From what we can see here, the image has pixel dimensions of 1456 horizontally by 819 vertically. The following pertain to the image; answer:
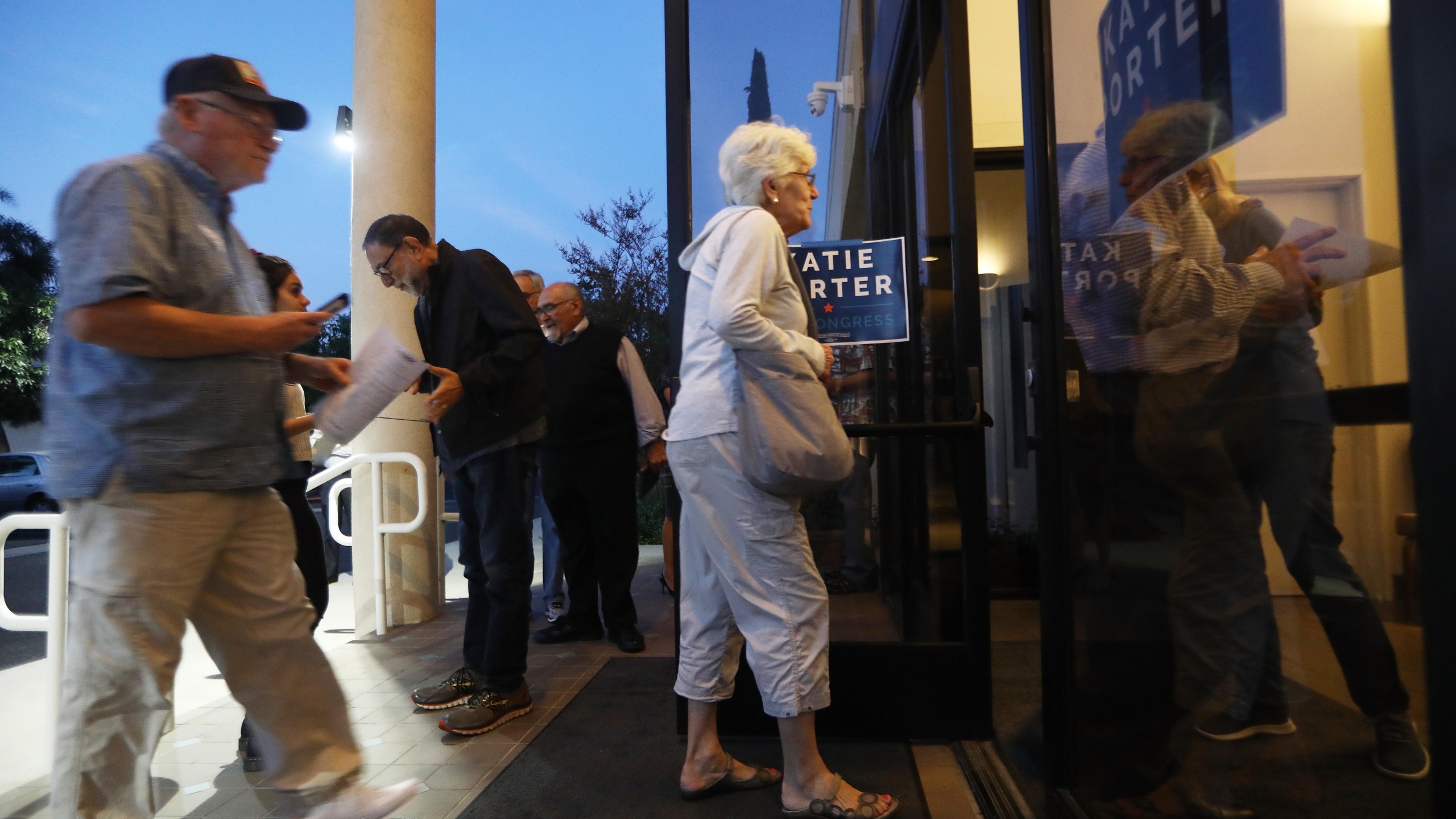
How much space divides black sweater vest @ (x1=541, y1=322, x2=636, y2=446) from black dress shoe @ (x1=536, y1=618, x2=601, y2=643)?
97 centimetres

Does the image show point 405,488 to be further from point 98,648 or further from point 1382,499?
point 1382,499

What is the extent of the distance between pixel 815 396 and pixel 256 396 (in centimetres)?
119

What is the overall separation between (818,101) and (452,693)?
259cm

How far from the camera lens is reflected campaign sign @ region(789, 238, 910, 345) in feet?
9.27

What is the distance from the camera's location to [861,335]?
2.82 metres

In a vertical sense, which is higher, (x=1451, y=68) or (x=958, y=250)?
(x=958, y=250)

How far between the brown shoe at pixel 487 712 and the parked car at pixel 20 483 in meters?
17.6

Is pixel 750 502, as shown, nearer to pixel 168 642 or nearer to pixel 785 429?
pixel 785 429

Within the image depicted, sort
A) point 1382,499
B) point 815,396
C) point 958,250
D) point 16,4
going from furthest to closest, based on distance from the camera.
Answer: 1. point 16,4
2. point 958,250
3. point 815,396
4. point 1382,499

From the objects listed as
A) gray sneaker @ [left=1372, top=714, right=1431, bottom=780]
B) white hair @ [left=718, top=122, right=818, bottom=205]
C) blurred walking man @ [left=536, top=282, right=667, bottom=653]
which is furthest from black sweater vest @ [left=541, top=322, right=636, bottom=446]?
gray sneaker @ [left=1372, top=714, right=1431, bottom=780]

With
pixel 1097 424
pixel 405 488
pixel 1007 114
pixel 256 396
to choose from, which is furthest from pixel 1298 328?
pixel 405 488

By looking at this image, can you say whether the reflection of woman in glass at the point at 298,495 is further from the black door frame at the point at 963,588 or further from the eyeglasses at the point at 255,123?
the black door frame at the point at 963,588

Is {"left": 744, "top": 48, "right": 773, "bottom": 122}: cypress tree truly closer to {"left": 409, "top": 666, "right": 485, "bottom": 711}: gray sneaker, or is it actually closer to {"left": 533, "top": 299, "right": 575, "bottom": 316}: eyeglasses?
{"left": 533, "top": 299, "right": 575, "bottom": 316}: eyeglasses

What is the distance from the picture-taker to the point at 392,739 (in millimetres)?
2955
